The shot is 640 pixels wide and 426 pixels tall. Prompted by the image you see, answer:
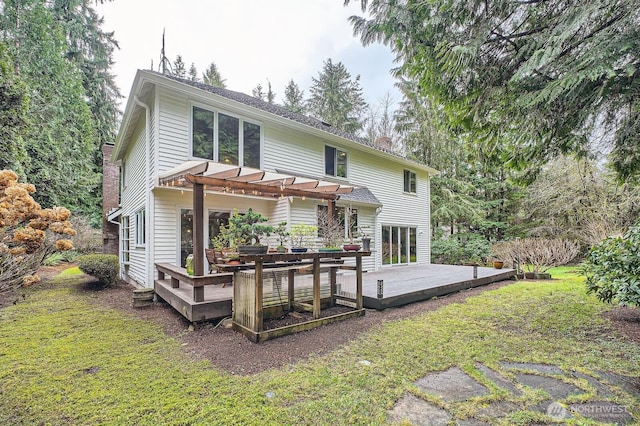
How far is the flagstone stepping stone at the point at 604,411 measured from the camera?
2.44 metres

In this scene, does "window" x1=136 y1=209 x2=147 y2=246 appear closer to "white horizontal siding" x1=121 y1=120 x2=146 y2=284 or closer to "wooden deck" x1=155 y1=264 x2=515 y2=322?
"white horizontal siding" x1=121 y1=120 x2=146 y2=284

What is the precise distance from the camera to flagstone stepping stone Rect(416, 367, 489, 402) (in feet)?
9.37

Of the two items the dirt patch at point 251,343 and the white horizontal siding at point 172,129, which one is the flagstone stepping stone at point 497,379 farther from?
the white horizontal siding at point 172,129

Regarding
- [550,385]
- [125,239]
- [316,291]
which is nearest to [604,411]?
[550,385]

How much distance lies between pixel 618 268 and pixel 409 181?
1002 cm

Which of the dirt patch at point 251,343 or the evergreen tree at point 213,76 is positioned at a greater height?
the evergreen tree at point 213,76

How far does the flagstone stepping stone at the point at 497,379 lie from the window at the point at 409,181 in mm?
11127

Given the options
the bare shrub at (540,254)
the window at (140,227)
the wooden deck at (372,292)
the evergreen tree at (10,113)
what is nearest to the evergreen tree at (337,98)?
the bare shrub at (540,254)

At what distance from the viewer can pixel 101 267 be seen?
8750 millimetres

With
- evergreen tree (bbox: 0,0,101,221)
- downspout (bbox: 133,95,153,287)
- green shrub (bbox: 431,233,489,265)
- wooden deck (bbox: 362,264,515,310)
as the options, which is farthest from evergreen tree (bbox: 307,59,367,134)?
downspout (bbox: 133,95,153,287)

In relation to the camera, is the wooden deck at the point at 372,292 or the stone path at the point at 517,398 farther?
the wooden deck at the point at 372,292

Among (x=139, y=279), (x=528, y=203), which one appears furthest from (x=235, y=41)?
(x=528, y=203)

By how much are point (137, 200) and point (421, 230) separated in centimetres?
1200

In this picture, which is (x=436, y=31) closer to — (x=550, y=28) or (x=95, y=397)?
(x=550, y=28)
